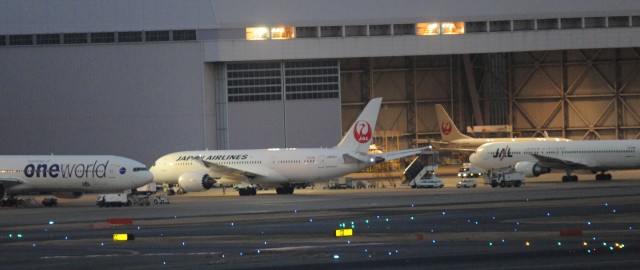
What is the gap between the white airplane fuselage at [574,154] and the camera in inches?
2530

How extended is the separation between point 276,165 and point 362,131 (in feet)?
17.6

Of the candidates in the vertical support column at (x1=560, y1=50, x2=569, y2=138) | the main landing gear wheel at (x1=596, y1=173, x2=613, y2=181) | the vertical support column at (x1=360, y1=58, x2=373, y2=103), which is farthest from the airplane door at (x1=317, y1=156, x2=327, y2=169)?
the vertical support column at (x1=560, y1=50, x2=569, y2=138)

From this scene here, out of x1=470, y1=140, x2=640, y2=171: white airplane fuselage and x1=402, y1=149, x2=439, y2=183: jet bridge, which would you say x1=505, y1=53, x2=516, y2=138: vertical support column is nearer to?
x1=470, y1=140, x2=640, y2=171: white airplane fuselage

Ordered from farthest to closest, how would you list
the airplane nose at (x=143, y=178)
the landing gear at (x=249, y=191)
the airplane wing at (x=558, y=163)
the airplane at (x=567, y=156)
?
the airplane wing at (x=558, y=163) < the airplane at (x=567, y=156) < the landing gear at (x=249, y=191) < the airplane nose at (x=143, y=178)

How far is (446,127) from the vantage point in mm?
87000

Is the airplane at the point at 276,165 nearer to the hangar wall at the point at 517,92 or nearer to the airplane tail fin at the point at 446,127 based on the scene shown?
the airplane tail fin at the point at 446,127

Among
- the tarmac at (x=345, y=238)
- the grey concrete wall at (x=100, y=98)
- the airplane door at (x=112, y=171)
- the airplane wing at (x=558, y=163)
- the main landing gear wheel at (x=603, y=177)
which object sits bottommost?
the main landing gear wheel at (x=603, y=177)

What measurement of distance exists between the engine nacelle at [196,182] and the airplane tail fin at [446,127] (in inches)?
1290

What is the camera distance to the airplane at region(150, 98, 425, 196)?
2263 inches

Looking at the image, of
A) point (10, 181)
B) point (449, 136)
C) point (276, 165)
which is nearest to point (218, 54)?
point (276, 165)

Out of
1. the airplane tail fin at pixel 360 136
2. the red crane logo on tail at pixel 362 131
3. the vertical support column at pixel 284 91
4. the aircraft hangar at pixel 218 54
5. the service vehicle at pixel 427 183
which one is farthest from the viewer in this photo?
the vertical support column at pixel 284 91

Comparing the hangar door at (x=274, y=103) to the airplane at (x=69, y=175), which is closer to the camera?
the airplane at (x=69, y=175)

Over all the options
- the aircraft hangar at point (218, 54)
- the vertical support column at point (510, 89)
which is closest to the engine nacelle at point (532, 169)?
the aircraft hangar at point (218, 54)

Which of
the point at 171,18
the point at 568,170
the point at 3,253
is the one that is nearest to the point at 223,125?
the point at 171,18
